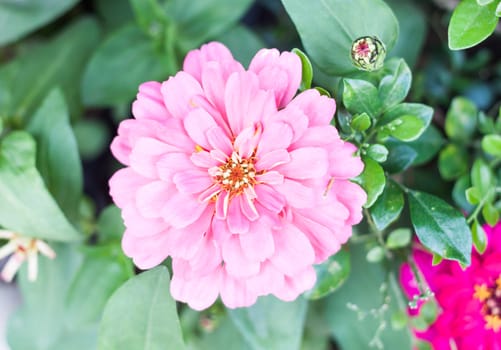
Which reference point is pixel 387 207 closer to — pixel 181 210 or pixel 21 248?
pixel 181 210

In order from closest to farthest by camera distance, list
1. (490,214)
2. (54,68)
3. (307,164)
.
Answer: (307,164), (490,214), (54,68)

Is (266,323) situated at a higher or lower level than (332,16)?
lower

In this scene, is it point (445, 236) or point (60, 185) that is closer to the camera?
point (445, 236)

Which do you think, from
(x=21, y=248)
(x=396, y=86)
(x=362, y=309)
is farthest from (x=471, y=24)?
(x=21, y=248)

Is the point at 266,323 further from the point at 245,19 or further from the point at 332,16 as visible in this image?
the point at 245,19

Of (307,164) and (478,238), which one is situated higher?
(307,164)

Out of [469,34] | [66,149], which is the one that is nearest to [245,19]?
[66,149]

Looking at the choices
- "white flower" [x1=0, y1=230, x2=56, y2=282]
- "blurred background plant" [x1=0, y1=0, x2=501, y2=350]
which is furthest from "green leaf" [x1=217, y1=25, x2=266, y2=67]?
"white flower" [x1=0, y1=230, x2=56, y2=282]
